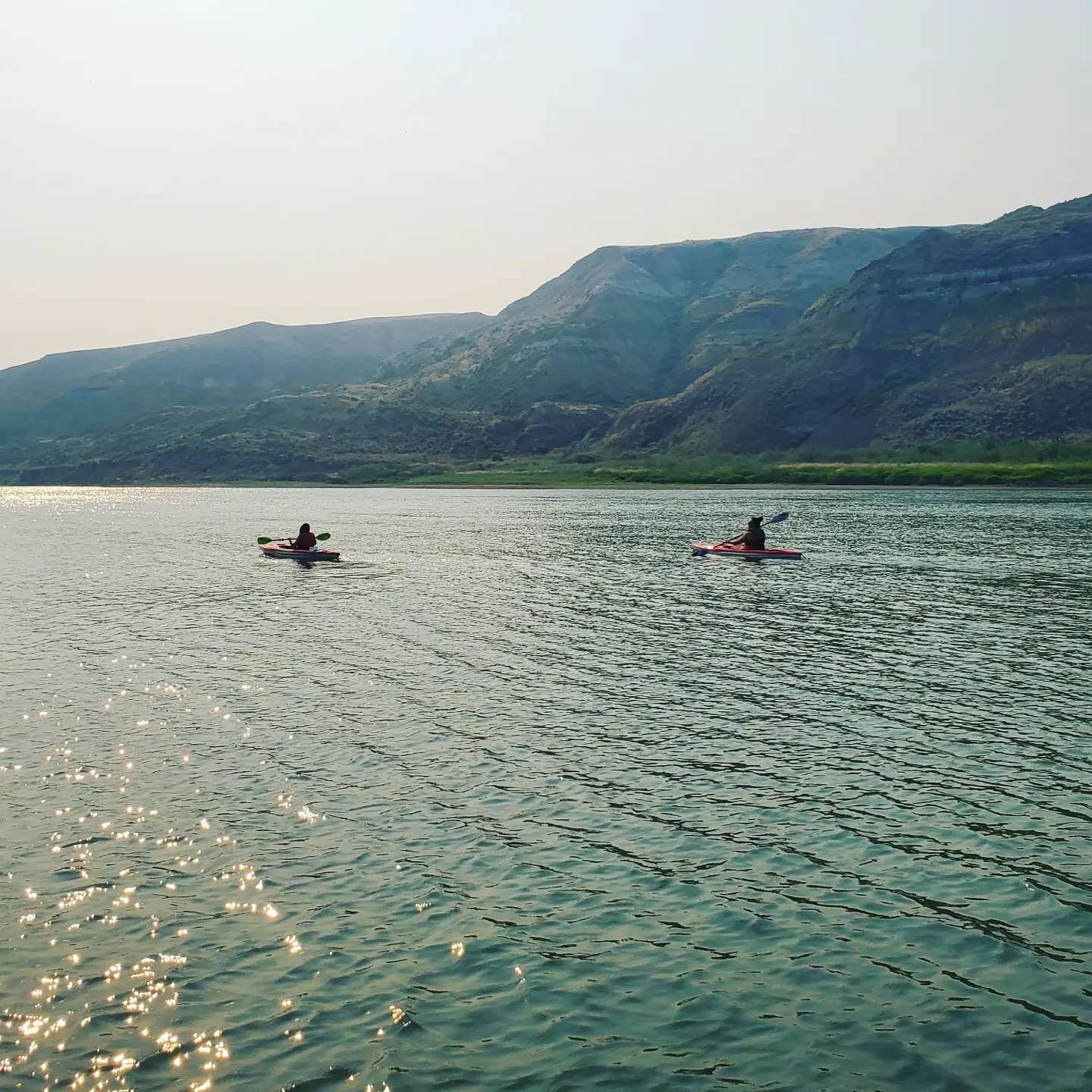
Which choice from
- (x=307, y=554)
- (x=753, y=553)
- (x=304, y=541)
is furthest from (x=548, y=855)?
(x=304, y=541)

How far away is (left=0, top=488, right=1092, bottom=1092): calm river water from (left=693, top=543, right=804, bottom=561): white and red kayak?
25.7 metres

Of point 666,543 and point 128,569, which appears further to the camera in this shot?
→ point 666,543

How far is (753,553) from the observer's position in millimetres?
71375

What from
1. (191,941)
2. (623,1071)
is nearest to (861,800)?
(623,1071)

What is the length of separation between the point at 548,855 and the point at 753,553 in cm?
5484

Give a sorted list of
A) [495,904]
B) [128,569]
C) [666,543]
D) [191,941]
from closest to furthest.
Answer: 1. [191,941]
2. [495,904]
3. [128,569]
4. [666,543]

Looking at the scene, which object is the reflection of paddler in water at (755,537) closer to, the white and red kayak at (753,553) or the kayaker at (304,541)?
the white and red kayak at (753,553)

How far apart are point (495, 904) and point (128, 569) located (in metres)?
60.6

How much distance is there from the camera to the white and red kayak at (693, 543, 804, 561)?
71312mm

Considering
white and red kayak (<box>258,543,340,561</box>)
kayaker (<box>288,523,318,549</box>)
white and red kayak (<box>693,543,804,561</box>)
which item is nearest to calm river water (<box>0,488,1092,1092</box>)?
white and red kayak (<box>693,543,804,561</box>)

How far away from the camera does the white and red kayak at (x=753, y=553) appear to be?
7131cm

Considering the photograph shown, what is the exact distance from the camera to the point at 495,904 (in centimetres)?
1661

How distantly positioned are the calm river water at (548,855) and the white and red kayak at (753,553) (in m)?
25.7

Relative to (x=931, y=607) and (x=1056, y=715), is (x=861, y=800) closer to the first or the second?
(x=1056, y=715)
